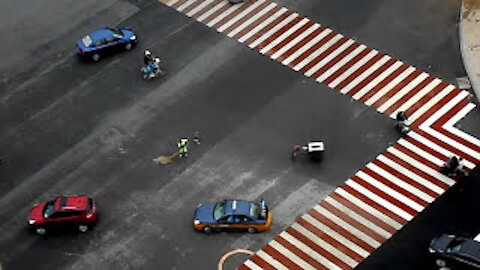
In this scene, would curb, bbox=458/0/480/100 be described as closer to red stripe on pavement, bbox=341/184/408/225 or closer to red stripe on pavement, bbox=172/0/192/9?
red stripe on pavement, bbox=341/184/408/225

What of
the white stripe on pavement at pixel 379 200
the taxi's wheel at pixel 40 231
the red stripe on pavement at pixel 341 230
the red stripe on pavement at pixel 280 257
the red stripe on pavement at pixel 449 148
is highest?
the red stripe on pavement at pixel 449 148

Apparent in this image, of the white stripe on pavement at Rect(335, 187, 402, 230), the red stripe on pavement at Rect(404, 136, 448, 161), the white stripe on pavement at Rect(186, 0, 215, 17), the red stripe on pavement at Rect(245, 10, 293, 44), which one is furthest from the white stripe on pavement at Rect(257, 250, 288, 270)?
the white stripe on pavement at Rect(186, 0, 215, 17)

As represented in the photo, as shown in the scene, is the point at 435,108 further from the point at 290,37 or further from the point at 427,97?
the point at 290,37

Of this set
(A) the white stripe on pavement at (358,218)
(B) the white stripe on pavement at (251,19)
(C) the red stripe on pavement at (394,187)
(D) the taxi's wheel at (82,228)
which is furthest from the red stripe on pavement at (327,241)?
(B) the white stripe on pavement at (251,19)

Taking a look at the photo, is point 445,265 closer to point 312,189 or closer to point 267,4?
point 312,189

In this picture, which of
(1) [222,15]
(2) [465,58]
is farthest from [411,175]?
(1) [222,15]

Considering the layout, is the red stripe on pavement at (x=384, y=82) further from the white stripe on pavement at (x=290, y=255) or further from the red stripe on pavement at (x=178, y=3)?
the red stripe on pavement at (x=178, y=3)
